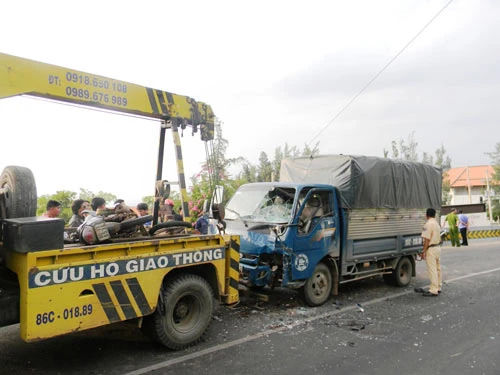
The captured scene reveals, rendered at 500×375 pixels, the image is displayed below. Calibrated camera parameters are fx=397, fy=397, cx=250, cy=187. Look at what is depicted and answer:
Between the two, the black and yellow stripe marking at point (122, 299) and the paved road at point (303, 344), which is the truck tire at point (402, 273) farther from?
the black and yellow stripe marking at point (122, 299)

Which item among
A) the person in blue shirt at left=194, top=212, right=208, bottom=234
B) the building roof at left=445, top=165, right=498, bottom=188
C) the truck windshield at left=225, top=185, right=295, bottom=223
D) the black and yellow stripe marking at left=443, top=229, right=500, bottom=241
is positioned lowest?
the black and yellow stripe marking at left=443, top=229, right=500, bottom=241

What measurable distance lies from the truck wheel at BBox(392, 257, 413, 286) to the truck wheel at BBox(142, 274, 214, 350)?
16.0 ft

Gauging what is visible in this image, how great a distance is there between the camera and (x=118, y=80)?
5.03 metres

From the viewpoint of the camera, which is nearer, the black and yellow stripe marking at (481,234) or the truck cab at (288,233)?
the truck cab at (288,233)

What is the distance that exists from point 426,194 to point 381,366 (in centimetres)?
586

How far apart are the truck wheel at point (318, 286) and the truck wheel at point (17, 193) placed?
166 inches

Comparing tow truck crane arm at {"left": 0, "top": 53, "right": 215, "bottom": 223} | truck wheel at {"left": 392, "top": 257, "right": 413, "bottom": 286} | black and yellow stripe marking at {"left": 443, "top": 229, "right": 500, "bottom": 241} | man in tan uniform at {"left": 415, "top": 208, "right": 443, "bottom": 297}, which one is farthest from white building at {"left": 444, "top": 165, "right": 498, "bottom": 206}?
tow truck crane arm at {"left": 0, "top": 53, "right": 215, "bottom": 223}

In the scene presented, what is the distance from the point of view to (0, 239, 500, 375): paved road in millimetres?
4145

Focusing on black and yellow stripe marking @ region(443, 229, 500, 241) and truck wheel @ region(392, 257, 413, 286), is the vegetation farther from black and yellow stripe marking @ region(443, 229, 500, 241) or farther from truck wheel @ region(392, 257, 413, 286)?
black and yellow stripe marking @ region(443, 229, 500, 241)

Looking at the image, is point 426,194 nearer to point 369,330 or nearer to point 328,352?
point 369,330

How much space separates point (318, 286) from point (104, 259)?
12.9 ft

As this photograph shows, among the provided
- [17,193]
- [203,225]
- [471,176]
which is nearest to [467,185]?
[471,176]

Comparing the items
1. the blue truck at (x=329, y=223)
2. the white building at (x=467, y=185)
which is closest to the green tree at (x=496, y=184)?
the white building at (x=467, y=185)

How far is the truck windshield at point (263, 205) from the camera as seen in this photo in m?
6.61
